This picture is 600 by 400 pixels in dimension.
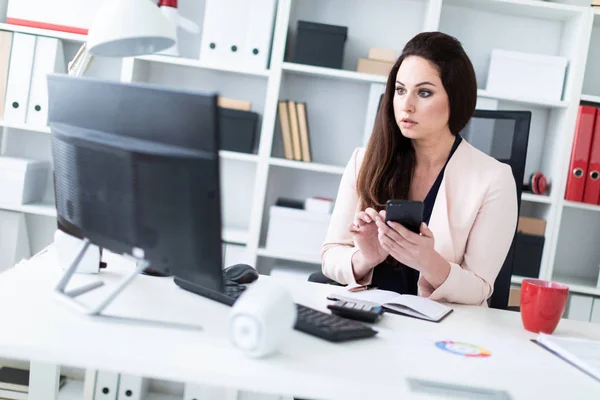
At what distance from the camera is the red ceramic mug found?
3.93ft

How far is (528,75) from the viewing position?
2.88 m

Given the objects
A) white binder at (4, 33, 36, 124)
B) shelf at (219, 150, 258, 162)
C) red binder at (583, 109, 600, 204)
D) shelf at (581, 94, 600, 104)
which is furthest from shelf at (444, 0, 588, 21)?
white binder at (4, 33, 36, 124)

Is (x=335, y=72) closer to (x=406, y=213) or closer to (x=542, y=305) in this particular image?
(x=406, y=213)

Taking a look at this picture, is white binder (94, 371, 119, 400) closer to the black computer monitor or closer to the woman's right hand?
the woman's right hand

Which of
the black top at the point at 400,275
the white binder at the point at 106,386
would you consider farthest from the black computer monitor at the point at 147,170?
the white binder at the point at 106,386

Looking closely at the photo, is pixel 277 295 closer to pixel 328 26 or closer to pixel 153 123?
pixel 153 123

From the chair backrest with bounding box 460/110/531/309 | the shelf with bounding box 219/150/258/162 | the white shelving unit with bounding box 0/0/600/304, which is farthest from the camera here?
the white shelving unit with bounding box 0/0/600/304

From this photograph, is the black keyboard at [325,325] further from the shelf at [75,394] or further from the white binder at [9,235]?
the white binder at [9,235]

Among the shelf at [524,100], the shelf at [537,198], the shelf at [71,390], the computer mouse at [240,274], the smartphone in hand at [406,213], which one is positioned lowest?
the shelf at [71,390]

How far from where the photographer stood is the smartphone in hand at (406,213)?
1347 mm

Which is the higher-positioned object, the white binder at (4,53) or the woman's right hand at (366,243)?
the white binder at (4,53)

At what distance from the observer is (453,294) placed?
1.44 metres

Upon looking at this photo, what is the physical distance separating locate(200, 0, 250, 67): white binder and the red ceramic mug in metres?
1.96

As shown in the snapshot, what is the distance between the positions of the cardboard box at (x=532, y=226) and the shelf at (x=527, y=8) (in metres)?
0.97
